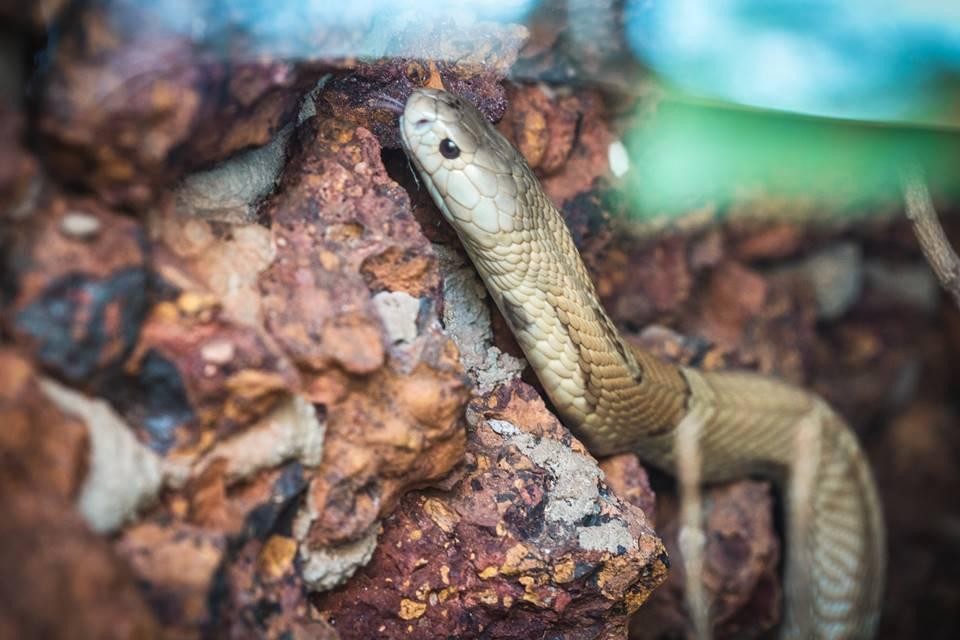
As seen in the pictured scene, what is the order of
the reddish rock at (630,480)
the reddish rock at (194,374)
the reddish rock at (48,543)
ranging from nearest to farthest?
the reddish rock at (48,543) → the reddish rock at (194,374) → the reddish rock at (630,480)

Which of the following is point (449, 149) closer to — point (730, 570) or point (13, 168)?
point (13, 168)

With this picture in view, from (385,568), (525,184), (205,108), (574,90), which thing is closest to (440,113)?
(525,184)

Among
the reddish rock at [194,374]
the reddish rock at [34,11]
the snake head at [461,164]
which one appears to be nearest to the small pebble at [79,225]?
the reddish rock at [194,374]

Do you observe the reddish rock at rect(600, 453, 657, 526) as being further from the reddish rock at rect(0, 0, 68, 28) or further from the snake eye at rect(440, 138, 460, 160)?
the reddish rock at rect(0, 0, 68, 28)

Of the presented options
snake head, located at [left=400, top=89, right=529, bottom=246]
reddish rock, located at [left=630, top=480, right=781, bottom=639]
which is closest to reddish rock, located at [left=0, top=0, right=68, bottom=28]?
snake head, located at [left=400, top=89, right=529, bottom=246]

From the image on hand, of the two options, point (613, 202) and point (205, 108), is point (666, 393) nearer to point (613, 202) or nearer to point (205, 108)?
point (613, 202)

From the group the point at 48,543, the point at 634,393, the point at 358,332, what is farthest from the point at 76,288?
the point at 634,393

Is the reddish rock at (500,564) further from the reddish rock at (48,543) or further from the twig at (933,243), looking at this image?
the twig at (933,243)
